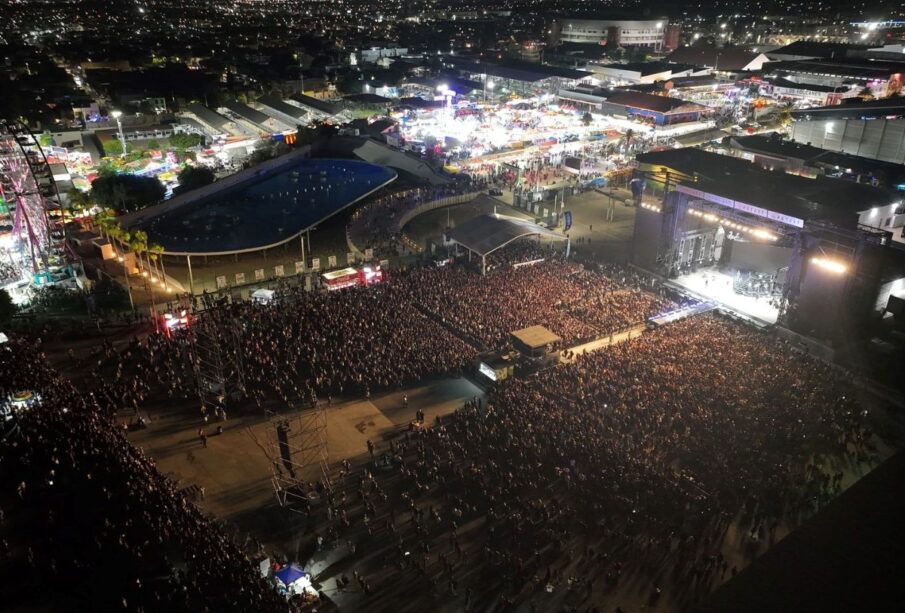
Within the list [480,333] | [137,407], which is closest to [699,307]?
[480,333]

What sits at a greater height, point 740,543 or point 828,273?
point 828,273

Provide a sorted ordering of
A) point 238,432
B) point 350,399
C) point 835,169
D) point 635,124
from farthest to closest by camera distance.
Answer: point 635,124 < point 835,169 < point 350,399 < point 238,432

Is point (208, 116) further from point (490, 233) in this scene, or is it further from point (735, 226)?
point (735, 226)

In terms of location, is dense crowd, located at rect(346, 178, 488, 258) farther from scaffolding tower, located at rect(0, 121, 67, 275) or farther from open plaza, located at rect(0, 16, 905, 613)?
scaffolding tower, located at rect(0, 121, 67, 275)

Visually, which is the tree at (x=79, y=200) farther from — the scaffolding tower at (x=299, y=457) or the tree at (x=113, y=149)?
the scaffolding tower at (x=299, y=457)

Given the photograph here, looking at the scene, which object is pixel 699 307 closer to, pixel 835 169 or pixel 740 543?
pixel 740 543
